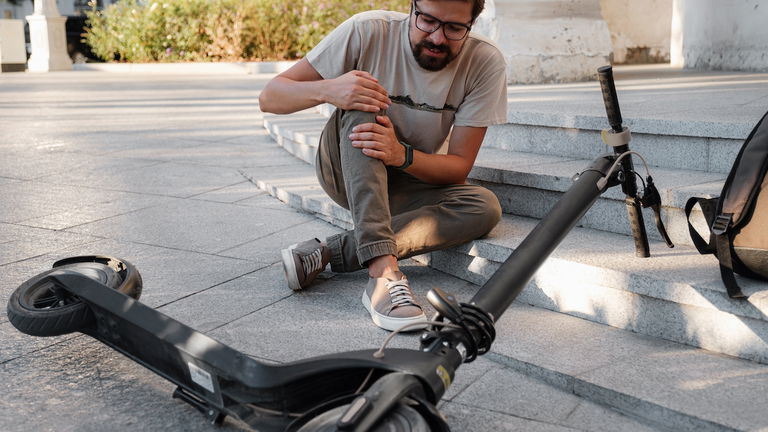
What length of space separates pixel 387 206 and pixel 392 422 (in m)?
1.31

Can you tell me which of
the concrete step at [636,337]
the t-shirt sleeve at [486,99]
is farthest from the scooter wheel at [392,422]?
the t-shirt sleeve at [486,99]

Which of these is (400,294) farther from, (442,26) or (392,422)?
(392,422)

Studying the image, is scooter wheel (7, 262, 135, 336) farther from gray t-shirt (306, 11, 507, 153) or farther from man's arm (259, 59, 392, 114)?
gray t-shirt (306, 11, 507, 153)

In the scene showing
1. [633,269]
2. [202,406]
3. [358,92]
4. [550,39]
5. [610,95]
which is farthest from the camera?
[550,39]

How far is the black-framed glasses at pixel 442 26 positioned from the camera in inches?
101

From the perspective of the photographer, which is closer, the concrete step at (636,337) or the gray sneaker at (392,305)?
the concrete step at (636,337)

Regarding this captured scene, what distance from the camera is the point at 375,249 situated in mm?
2730

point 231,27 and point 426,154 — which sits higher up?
point 426,154

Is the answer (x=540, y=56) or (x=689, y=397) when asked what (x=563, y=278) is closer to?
(x=689, y=397)

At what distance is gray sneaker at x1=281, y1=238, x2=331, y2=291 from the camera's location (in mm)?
2957

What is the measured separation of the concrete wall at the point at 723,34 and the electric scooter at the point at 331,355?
4718 millimetres

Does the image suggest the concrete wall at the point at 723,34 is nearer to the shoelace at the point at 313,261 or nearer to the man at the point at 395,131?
the man at the point at 395,131

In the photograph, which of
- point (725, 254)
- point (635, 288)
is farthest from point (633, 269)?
point (725, 254)

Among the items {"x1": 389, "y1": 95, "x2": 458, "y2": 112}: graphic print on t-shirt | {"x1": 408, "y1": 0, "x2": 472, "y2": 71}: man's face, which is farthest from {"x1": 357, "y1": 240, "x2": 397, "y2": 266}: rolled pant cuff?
{"x1": 408, "y1": 0, "x2": 472, "y2": 71}: man's face
